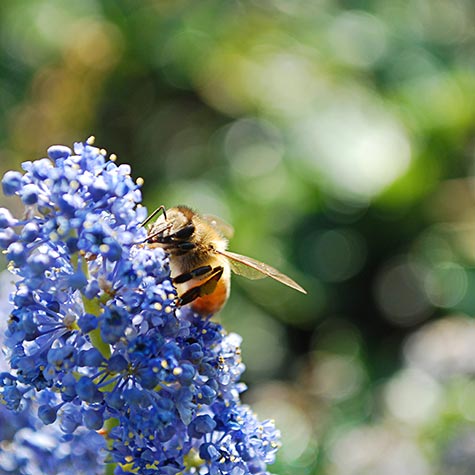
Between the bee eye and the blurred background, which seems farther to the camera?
the blurred background

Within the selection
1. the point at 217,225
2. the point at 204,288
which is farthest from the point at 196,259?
the point at 217,225

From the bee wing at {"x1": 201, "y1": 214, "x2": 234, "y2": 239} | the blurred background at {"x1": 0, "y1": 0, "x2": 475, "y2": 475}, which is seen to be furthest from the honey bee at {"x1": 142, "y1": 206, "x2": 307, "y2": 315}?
the blurred background at {"x1": 0, "y1": 0, "x2": 475, "y2": 475}

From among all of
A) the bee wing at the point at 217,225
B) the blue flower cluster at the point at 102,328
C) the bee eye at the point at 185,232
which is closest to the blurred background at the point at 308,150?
the bee wing at the point at 217,225

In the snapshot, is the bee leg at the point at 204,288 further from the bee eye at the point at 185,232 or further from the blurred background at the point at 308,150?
the blurred background at the point at 308,150

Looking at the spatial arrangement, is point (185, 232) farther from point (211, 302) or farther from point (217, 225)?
point (217, 225)

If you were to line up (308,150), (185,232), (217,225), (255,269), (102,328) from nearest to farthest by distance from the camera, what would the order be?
(102,328) → (185,232) → (255,269) → (217,225) → (308,150)

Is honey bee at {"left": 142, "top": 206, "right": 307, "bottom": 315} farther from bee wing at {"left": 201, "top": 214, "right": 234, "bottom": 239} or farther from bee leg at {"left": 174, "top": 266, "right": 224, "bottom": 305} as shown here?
bee wing at {"left": 201, "top": 214, "right": 234, "bottom": 239}

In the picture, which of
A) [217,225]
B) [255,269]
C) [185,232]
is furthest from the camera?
[217,225]
